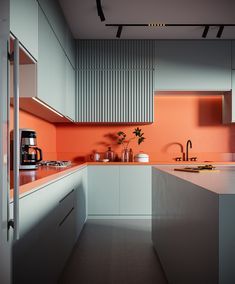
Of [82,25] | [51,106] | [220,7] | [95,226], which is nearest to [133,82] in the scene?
[82,25]

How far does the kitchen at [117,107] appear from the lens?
2.29m

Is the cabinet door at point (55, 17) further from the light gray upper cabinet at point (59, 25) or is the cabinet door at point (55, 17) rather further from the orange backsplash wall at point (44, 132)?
the orange backsplash wall at point (44, 132)

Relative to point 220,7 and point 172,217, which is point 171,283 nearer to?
point 172,217

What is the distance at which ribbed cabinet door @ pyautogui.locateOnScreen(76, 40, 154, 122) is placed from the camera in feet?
14.5

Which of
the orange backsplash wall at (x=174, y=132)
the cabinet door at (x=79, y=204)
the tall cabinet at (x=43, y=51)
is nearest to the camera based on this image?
the tall cabinet at (x=43, y=51)

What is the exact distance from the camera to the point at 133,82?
4.45 m

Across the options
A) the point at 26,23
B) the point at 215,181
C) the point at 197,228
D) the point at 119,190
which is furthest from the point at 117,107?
the point at 197,228

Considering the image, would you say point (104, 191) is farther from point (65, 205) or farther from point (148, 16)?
point (148, 16)

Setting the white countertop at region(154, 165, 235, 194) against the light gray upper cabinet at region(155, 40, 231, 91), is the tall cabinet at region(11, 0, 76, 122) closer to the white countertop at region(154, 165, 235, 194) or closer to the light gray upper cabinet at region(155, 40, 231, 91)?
the white countertop at region(154, 165, 235, 194)

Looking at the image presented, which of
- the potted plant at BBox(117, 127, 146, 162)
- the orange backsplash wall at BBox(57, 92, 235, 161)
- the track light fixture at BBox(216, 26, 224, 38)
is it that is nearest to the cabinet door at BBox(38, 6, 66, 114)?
the orange backsplash wall at BBox(57, 92, 235, 161)

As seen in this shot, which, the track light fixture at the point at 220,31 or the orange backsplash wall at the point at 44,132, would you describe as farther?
the track light fixture at the point at 220,31

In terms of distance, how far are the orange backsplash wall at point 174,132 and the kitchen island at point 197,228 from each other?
7.84 ft

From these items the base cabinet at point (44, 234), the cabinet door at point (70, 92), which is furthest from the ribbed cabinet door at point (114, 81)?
the base cabinet at point (44, 234)

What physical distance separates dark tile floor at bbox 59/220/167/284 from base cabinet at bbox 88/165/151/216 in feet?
1.39
